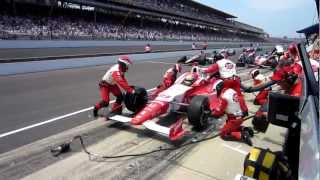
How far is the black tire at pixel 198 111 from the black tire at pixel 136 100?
1.42 meters

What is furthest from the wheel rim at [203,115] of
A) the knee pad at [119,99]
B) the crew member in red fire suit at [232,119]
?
the knee pad at [119,99]

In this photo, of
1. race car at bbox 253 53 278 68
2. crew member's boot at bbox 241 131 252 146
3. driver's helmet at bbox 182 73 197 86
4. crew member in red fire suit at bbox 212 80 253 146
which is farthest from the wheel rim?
race car at bbox 253 53 278 68

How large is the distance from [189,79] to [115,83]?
1687mm

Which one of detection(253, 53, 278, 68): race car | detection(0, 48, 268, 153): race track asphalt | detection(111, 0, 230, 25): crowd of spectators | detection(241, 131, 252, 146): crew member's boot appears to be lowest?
detection(0, 48, 268, 153): race track asphalt

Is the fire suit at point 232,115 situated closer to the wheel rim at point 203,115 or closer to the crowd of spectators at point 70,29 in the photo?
the wheel rim at point 203,115

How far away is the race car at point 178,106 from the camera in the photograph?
221 inches

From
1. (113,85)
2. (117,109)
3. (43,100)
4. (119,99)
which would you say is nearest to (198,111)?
(117,109)

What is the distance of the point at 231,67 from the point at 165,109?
5.30ft

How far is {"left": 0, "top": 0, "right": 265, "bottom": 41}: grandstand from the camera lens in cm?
3084

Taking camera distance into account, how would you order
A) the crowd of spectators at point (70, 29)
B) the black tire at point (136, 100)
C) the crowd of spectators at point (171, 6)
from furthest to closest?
the crowd of spectators at point (171, 6)
the crowd of spectators at point (70, 29)
the black tire at point (136, 100)

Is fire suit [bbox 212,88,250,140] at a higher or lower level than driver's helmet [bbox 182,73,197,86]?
lower

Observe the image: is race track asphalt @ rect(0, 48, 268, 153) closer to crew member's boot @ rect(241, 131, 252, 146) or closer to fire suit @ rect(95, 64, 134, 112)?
fire suit @ rect(95, 64, 134, 112)

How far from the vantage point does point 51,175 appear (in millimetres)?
4277

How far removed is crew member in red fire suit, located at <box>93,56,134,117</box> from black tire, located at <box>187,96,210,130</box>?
1462mm
